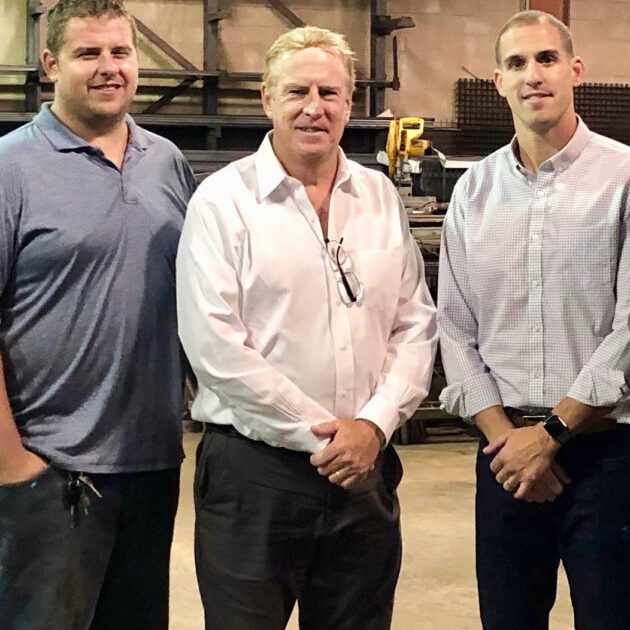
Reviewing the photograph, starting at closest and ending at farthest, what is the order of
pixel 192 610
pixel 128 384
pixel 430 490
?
pixel 128 384, pixel 192 610, pixel 430 490

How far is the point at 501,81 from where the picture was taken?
2059 millimetres

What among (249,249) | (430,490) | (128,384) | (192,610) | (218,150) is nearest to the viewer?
(249,249)

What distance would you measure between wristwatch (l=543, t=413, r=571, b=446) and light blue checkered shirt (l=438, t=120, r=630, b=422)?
6 centimetres

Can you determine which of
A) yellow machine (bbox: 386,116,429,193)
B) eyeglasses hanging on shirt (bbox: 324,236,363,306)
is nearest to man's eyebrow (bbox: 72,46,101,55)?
eyeglasses hanging on shirt (bbox: 324,236,363,306)

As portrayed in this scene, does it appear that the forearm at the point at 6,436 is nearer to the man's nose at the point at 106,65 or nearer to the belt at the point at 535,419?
the man's nose at the point at 106,65

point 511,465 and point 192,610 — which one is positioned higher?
point 511,465

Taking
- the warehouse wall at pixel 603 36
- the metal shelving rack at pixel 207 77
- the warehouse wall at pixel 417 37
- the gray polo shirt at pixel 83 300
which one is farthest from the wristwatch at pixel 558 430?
the warehouse wall at pixel 603 36

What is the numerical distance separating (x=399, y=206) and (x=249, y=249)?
38 cm

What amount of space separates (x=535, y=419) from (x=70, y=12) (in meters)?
1.28

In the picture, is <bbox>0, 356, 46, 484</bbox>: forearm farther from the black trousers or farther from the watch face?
the watch face

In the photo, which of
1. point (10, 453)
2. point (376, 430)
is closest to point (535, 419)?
point (376, 430)

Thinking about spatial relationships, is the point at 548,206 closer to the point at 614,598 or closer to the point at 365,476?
the point at 365,476

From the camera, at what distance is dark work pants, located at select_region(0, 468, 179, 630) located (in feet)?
6.20

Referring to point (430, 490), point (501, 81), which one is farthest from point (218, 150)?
point (501, 81)
